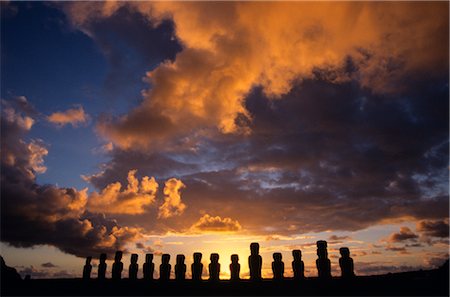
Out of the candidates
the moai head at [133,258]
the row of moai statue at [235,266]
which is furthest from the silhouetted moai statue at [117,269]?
the moai head at [133,258]

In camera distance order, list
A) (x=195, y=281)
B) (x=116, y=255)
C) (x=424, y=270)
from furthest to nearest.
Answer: (x=116, y=255) < (x=195, y=281) < (x=424, y=270)

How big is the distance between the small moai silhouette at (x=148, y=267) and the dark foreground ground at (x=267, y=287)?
2.24 metres

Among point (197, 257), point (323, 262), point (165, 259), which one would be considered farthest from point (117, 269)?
point (323, 262)

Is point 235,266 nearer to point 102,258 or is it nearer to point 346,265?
point 346,265

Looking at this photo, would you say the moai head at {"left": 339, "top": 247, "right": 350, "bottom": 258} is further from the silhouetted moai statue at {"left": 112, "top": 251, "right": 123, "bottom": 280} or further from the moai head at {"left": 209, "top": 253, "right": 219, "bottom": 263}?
the silhouetted moai statue at {"left": 112, "top": 251, "right": 123, "bottom": 280}

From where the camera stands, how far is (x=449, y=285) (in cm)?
1452

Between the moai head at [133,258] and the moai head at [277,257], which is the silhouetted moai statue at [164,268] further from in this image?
the moai head at [277,257]

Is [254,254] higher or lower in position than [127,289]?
higher

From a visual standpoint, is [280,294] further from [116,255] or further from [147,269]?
[116,255]

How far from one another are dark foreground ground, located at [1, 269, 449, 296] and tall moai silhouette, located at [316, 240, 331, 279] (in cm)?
54

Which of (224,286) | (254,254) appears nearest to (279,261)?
(254,254)

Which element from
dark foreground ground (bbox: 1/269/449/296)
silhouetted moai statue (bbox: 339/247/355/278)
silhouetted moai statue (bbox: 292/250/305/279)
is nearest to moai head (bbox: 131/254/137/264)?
dark foreground ground (bbox: 1/269/449/296)

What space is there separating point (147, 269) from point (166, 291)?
189 inches

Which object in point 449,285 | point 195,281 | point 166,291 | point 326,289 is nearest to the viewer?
point 449,285
